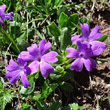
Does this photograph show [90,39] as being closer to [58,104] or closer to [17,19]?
[58,104]

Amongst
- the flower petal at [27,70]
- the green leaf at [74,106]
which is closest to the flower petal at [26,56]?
the flower petal at [27,70]

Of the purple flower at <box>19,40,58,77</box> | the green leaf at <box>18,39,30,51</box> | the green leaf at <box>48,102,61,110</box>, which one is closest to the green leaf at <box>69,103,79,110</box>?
the green leaf at <box>48,102,61,110</box>

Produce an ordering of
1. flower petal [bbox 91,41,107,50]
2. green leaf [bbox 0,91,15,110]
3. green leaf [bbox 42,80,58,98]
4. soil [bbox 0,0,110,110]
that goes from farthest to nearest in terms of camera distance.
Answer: soil [bbox 0,0,110,110] → green leaf [bbox 42,80,58,98] → green leaf [bbox 0,91,15,110] → flower petal [bbox 91,41,107,50]

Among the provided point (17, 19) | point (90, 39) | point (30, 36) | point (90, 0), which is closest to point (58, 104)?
point (90, 39)

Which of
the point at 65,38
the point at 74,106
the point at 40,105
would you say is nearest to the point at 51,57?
the point at 65,38

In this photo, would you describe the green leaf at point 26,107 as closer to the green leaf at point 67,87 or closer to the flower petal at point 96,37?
the green leaf at point 67,87

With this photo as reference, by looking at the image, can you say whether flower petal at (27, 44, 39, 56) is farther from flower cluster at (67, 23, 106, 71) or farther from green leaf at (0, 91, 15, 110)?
green leaf at (0, 91, 15, 110)

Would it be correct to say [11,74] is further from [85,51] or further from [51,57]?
[85,51]
